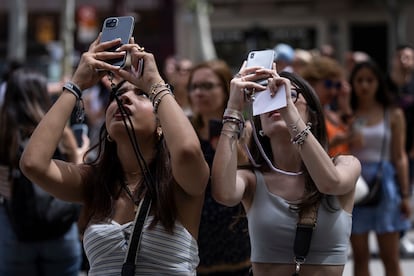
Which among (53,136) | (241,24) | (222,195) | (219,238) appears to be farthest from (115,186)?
(241,24)

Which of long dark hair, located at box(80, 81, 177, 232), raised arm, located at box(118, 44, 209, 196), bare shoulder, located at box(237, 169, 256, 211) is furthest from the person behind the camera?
bare shoulder, located at box(237, 169, 256, 211)

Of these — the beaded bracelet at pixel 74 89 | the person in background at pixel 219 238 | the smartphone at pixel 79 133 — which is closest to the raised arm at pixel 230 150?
the beaded bracelet at pixel 74 89

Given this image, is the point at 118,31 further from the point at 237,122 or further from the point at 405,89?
the point at 405,89

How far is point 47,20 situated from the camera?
2503 cm

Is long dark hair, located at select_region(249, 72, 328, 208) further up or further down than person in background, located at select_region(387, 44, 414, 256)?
further up

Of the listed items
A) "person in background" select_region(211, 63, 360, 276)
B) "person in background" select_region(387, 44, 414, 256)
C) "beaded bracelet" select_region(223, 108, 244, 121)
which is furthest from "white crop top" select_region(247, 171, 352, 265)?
"person in background" select_region(387, 44, 414, 256)

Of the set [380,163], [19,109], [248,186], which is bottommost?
[380,163]

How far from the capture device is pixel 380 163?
611cm

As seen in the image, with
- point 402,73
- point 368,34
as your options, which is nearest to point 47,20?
point 368,34

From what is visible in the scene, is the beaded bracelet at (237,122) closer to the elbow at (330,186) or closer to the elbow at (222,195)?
the elbow at (222,195)

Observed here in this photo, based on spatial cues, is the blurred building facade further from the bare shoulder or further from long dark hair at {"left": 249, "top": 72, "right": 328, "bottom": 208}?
the bare shoulder

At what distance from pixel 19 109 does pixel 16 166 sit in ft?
1.11

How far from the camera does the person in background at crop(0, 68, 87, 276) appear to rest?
4508 mm

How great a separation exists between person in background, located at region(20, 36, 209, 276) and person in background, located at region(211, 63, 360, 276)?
0.20 m
